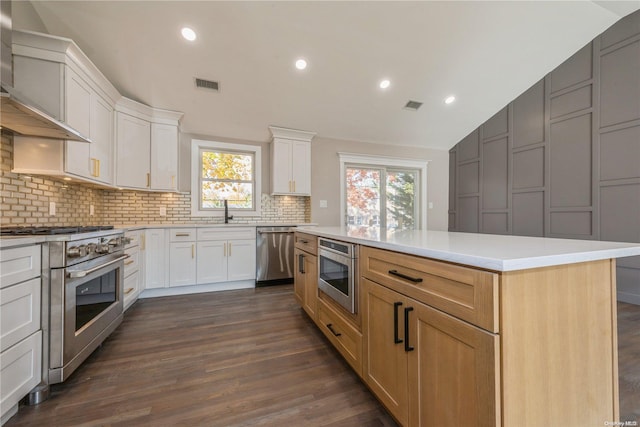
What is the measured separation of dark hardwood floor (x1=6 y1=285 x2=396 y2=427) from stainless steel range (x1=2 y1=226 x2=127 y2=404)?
0.48 ft

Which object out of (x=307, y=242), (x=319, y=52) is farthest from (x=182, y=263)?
(x=319, y=52)

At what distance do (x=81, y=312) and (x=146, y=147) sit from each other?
2369 mm

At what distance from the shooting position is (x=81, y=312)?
1.67 meters

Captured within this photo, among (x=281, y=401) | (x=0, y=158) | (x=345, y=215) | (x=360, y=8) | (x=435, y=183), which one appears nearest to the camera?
(x=281, y=401)

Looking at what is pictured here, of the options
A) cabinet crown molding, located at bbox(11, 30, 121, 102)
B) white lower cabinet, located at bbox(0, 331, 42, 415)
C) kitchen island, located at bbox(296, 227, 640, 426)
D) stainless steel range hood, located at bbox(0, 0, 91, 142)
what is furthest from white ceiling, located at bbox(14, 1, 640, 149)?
kitchen island, located at bbox(296, 227, 640, 426)

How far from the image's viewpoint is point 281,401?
4.58 feet

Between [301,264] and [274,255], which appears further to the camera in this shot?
[274,255]

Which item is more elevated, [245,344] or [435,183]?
[435,183]

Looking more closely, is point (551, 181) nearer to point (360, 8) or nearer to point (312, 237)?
point (360, 8)

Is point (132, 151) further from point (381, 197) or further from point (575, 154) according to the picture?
point (575, 154)

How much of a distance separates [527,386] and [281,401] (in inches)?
46.6

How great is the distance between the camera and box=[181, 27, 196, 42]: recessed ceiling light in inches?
103

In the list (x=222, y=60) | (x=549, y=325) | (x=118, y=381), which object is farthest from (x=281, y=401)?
(x=222, y=60)

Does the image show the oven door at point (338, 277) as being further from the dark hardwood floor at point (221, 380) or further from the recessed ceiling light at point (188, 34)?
the recessed ceiling light at point (188, 34)
